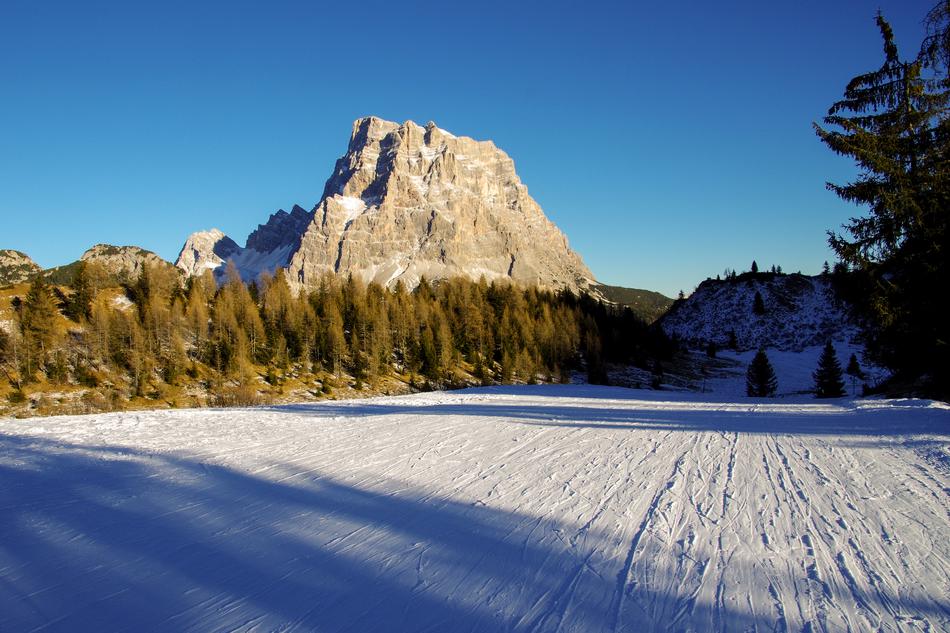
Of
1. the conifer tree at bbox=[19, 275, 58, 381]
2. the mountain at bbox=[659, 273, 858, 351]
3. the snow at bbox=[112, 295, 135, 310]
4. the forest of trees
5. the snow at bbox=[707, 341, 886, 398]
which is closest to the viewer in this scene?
the conifer tree at bbox=[19, 275, 58, 381]

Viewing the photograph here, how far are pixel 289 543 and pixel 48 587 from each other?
222 cm

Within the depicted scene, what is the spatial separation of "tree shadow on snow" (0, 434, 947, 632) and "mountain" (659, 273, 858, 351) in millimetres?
124122

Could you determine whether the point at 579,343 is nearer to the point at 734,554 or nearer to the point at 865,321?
the point at 865,321

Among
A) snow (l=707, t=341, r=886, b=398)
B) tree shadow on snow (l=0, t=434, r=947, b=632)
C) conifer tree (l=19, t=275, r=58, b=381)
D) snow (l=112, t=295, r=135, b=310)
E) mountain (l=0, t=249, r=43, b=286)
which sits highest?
mountain (l=0, t=249, r=43, b=286)

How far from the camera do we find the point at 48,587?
4590mm

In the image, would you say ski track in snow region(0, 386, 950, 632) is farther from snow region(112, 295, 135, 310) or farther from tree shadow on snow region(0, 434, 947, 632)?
snow region(112, 295, 135, 310)

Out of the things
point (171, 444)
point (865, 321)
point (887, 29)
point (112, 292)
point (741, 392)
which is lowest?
point (741, 392)

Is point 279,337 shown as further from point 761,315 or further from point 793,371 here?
point 761,315

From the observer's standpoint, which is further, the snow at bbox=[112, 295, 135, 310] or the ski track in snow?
the snow at bbox=[112, 295, 135, 310]

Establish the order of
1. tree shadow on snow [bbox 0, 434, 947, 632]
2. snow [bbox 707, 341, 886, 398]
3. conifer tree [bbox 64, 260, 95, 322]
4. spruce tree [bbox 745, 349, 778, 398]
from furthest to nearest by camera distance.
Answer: snow [bbox 707, 341, 886, 398], spruce tree [bbox 745, 349, 778, 398], conifer tree [bbox 64, 260, 95, 322], tree shadow on snow [bbox 0, 434, 947, 632]

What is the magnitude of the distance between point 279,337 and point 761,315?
128415 millimetres

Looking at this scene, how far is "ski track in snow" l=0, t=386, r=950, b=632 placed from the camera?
13.4 ft

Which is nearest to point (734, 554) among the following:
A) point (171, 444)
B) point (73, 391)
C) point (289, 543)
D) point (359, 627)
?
point (359, 627)

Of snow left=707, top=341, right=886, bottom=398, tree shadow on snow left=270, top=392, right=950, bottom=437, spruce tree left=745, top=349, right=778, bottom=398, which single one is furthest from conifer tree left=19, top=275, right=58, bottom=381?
spruce tree left=745, top=349, right=778, bottom=398
